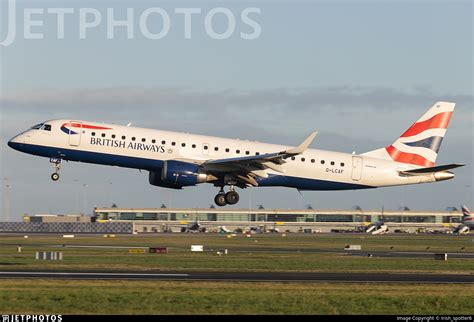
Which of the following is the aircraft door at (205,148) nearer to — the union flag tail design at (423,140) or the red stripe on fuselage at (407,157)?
the union flag tail design at (423,140)

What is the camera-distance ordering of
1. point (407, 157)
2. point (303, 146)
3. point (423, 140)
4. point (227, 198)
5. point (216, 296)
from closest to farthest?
point (216, 296) < point (303, 146) < point (227, 198) < point (407, 157) < point (423, 140)

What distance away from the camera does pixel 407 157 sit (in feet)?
220

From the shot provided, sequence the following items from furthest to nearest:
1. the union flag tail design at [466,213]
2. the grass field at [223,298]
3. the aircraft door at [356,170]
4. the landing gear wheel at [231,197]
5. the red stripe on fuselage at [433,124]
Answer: the union flag tail design at [466,213]
the red stripe on fuselage at [433,124]
the aircraft door at [356,170]
the landing gear wheel at [231,197]
the grass field at [223,298]

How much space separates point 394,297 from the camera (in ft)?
104

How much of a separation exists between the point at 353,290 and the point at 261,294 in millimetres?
4252

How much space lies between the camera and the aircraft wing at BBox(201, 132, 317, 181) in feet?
189

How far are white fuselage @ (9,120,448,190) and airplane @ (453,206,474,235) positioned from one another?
81117mm

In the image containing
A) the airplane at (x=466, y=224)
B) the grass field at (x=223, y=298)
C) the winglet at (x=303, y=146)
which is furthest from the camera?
the airplane at (x=466, y=224)

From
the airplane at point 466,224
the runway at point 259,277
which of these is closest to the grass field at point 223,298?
the runway at point 259,277

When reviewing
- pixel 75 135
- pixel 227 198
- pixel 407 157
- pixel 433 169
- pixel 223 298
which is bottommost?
pixel 223 298

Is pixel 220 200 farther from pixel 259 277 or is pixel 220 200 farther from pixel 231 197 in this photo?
pixel 259 277

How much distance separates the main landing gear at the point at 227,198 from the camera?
207ft

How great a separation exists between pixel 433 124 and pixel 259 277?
113ft

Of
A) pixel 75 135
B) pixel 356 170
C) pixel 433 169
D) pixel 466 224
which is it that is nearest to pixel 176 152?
pixel 75 135
